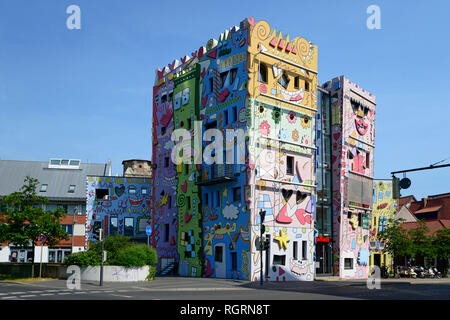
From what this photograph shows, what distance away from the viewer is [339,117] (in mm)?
47656

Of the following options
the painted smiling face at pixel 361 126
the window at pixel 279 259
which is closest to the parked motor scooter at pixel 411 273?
the painted smiling face at pixel 361 126

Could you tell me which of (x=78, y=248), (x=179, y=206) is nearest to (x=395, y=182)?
(x=179, y=206)

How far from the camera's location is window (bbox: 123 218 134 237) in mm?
55316

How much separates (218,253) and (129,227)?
18135 millimetres

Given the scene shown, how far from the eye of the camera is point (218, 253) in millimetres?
40219

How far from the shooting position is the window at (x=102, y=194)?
55938 mm

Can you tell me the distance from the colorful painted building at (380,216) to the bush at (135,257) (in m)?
25.5

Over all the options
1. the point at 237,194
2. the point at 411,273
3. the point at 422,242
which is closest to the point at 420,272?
the point at 411,273

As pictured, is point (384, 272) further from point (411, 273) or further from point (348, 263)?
point (348, 263)

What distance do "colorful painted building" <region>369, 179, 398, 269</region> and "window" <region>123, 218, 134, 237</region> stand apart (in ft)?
82.8

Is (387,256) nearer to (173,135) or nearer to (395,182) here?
(173,135)

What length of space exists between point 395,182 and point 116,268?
18541 millimetres

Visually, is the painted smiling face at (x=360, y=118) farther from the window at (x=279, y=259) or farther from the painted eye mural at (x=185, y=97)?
the window at (x=279, y=259)
